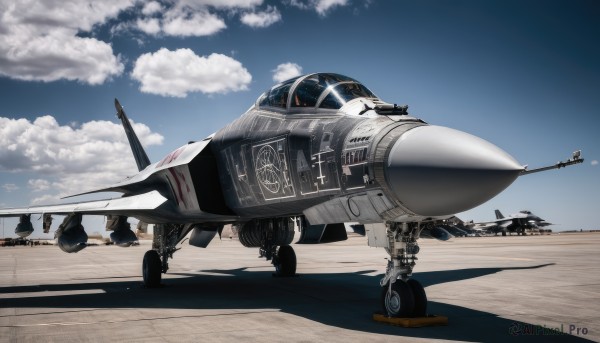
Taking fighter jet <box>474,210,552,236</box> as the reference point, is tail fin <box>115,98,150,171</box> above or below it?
above

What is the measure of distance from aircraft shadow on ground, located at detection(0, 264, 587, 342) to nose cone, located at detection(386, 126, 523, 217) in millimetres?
1481

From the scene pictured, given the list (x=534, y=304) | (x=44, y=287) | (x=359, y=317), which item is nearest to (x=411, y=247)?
(x=359, y=317)

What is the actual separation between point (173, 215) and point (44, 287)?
13.0 ft

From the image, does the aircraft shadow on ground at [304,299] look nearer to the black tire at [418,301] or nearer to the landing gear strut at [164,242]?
the black tire at [418,301]

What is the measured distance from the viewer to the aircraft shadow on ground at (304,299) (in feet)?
20.2

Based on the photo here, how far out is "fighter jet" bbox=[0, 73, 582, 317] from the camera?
211 inches

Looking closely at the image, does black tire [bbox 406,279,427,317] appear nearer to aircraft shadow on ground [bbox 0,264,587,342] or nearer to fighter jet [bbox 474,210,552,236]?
aircraft shadow on ground [bbox 0,264,587,342]

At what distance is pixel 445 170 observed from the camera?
521cm

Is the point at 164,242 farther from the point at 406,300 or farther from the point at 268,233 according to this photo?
the point at 406,300

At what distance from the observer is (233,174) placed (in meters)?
9.32

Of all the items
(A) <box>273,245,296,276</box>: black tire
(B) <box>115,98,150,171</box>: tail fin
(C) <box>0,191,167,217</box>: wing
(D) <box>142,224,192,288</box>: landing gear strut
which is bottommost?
(A) <box>273,245,296,276</box>: black tire

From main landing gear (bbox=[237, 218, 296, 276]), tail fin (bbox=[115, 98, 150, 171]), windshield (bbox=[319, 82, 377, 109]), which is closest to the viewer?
windshield (bbox=[319, 82, 377, 109])

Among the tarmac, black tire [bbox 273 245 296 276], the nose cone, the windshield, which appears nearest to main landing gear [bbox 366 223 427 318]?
the tarmac

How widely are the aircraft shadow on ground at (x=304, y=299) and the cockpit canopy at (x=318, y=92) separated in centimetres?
298
